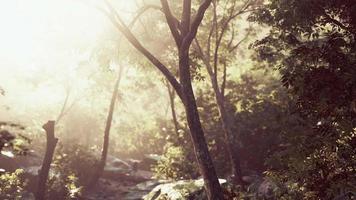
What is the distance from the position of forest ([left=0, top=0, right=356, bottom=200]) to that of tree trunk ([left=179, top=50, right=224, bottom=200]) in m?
0.03

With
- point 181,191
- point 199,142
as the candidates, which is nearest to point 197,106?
point 181,191

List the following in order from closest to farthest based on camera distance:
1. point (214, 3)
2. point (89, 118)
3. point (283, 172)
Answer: point (283, 172)
point (214, 3)
point (89, 118)

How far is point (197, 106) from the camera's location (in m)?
30.2

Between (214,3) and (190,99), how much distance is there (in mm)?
9791

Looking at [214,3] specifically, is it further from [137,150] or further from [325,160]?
[137,150]

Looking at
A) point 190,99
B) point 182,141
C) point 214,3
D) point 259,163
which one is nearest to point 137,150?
point 182,141

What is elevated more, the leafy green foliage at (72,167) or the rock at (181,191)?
the leafy green foliage at (72,167)

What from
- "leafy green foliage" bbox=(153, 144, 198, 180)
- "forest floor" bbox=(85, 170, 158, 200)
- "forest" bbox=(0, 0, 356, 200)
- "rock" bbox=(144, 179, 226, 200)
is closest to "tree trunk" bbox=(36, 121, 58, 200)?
"forest" bbox=(0, 0, 356, 200)

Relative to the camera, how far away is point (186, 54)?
1380 centimetres

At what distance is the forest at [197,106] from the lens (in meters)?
8.91

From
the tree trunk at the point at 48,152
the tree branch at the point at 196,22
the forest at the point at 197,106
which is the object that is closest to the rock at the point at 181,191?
the forest at the point at 197,106

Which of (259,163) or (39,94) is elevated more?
(39,94)

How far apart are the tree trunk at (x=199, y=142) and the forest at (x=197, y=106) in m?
0.03

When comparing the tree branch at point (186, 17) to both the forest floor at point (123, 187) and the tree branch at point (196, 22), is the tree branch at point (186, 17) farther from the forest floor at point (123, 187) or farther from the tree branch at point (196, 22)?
the forest floor at point (123, 187)
